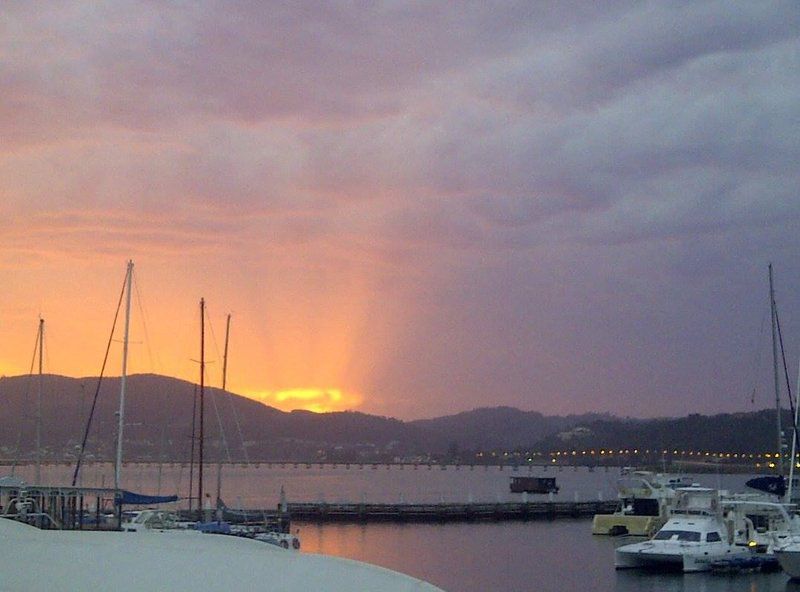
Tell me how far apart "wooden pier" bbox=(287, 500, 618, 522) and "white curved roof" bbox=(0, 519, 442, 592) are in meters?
53.3

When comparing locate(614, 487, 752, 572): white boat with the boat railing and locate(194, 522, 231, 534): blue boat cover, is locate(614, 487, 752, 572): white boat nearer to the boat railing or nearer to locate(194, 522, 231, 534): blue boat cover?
locate(194, 522, 231, 534): blue boat cover

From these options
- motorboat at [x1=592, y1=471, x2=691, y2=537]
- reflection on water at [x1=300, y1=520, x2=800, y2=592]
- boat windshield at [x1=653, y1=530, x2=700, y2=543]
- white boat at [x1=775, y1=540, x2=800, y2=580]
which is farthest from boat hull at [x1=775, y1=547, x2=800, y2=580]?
motorboat at [x1=592, y1=471, x2=691, y2=537]

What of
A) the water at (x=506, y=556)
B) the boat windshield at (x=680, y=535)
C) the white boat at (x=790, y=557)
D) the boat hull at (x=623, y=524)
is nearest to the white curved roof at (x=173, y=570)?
the water at (x=506, y=556)

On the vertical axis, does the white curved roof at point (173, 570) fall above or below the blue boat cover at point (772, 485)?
above

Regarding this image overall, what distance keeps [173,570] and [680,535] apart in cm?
3183

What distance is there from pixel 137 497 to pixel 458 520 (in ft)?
95.8

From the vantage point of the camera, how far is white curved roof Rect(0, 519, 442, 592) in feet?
30.1

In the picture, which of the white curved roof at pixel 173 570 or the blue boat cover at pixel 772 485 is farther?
the blue boat cover at pixel 772 485

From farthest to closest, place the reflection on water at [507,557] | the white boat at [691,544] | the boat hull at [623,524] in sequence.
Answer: the boat hull at [623,524]
the white boat at [691,544]
the reflection on water at [507,557]

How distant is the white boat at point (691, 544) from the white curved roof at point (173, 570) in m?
29.4

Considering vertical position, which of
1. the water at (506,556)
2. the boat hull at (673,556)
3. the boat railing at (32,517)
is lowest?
the water at (506,556)

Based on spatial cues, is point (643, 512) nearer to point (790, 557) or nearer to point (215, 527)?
point (790, 557)

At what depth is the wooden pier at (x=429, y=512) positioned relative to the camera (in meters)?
63.9

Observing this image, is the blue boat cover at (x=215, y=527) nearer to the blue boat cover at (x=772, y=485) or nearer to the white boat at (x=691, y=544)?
the white boat at (x=691, y=544)
